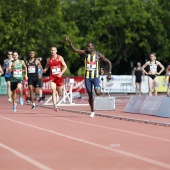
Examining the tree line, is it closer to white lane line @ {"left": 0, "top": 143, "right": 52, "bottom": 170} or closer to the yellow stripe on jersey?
the yellow stripe on jersey

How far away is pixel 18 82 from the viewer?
25062 millimetres

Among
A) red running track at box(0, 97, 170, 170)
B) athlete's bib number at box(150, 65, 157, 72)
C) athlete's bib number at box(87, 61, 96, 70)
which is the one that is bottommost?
red running track at box(0, 97, 170, 170)

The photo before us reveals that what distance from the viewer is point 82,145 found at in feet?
42.0

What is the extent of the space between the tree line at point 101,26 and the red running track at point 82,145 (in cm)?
3942

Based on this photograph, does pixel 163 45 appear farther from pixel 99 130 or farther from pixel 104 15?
pixel 99 130

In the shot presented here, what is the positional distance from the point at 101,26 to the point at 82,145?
171 ft

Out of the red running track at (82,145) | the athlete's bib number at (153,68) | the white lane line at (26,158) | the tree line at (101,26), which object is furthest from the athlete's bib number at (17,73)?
the tree line at (101,26)

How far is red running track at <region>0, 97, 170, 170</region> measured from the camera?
1029 cm

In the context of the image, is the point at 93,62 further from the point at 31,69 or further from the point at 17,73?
the point at 31,69

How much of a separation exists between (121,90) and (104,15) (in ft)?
54.5

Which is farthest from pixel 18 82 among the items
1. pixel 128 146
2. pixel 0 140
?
pixel 128 146

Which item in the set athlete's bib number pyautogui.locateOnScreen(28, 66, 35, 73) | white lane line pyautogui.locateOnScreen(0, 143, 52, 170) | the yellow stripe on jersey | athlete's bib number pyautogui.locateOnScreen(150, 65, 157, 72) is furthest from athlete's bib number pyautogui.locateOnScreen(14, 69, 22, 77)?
white lane line pyautogui.locateOnScreen(0, 143, 52, 170)

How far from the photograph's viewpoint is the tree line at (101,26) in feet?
192

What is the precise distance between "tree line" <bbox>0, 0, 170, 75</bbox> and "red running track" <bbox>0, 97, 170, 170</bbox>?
129 ft
